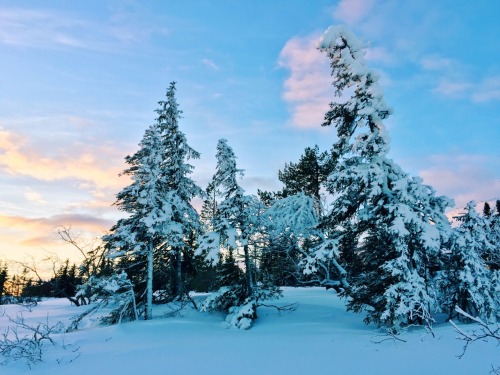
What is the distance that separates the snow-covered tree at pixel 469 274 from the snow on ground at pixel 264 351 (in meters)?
1.32

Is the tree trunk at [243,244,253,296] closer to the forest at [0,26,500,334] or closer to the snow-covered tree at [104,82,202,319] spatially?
the forest at [0,26,500,334]

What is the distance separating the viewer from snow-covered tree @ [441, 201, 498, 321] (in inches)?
481

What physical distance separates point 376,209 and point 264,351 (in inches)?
264

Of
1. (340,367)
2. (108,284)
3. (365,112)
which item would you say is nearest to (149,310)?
(108,284)

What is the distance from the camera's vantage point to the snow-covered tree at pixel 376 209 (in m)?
11.9

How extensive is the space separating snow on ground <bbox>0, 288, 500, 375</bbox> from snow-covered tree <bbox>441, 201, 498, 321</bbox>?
4.34ft

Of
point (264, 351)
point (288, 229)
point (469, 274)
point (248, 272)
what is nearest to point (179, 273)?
point (248, 272)

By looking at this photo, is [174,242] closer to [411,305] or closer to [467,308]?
[411,305]

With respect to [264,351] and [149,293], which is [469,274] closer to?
[264,351]

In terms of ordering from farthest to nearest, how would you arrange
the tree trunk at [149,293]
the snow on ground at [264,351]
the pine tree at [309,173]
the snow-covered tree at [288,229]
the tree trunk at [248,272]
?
the pine tree at [309,173], the snow-covered tree at [288,229], the tree trunk at [248,272], the tree trunk at [149,293], the snow on ground at [264,351]

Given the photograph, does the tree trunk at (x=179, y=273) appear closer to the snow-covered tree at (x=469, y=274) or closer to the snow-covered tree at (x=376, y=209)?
the snow-covered tree at (x=376, y=209)

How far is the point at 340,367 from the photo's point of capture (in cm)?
903

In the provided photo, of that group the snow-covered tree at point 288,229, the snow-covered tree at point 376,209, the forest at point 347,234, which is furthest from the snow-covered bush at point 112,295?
the snow-covered tree at point 376,209

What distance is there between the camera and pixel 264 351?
36.9 feet
